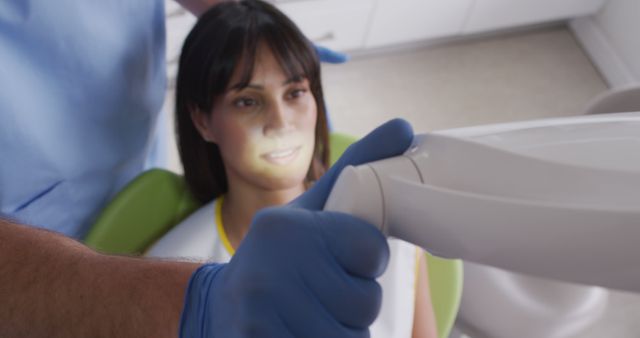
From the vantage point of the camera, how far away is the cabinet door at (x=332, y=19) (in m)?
2.02

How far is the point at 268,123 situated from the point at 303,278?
1.67 feet

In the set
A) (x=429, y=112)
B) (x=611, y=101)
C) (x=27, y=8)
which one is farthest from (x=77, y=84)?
(x=429, y=112)

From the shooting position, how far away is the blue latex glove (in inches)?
19.9

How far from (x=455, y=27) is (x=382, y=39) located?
0.28 meters

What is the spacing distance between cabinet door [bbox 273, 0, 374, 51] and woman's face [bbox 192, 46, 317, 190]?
1.02 m

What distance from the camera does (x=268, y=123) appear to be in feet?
3.26

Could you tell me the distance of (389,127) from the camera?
0.56 meters

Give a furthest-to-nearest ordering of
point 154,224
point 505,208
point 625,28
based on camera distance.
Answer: point 625,28 → point 154,224 → point 505,208

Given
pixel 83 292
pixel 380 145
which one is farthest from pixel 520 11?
→ pixel 83 292

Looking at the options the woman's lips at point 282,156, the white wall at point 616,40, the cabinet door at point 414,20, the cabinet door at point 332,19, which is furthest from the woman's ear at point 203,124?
the white wall at point 616,40

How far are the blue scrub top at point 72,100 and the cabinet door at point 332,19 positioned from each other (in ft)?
3.12

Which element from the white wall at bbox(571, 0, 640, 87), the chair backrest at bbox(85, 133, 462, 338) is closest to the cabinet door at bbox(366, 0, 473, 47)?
the white wall at bbox(571, 0, 640, 87)

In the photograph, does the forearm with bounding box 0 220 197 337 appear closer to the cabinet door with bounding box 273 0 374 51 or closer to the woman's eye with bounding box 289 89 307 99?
the woman's eye with bounding box 289 89 307 99

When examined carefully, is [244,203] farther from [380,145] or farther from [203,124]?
[380,145]
